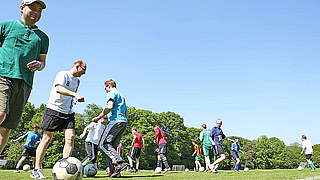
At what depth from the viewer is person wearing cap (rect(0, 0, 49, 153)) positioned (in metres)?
3.64

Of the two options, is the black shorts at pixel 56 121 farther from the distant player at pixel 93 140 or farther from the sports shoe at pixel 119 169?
the distant player at pixel 93 140

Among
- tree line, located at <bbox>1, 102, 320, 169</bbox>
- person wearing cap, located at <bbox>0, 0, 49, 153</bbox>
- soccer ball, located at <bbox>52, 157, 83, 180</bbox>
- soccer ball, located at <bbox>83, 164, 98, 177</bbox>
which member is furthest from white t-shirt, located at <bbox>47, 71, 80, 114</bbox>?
tree line, located at <bbox>1, 102, 320, 169</bbox>

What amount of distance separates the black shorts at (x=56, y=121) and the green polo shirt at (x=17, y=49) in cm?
218

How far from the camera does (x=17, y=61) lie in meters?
3.73

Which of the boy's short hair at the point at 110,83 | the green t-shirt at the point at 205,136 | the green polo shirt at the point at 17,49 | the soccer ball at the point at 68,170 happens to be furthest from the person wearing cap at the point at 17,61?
the green t-shirt at the point at 205,136

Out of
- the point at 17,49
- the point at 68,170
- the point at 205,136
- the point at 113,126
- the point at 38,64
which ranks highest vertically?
the point at 17,49

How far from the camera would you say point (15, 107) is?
3.76m

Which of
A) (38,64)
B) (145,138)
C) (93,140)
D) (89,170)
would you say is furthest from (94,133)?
(145,138)

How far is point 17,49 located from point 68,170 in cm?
191

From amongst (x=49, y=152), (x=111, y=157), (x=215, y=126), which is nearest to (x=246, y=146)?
(x=49, y=152)

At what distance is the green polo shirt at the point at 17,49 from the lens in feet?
12.1

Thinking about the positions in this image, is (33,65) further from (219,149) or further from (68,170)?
(219,149)

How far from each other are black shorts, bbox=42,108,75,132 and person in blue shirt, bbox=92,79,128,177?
3.29 feet

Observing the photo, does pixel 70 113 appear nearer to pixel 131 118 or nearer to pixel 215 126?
pixel 215 126
